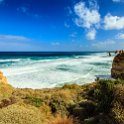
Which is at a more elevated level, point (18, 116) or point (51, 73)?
point (18, 116)

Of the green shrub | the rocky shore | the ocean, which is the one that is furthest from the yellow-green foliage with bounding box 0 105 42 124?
the ocean

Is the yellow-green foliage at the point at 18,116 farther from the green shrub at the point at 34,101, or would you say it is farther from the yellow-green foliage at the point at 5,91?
the yellow-green foliage at the point at 5,91

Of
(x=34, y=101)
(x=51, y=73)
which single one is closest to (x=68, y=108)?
(x=34, y=101)

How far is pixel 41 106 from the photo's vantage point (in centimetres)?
860

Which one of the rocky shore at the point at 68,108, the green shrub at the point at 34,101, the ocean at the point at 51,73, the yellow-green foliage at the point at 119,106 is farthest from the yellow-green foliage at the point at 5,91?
the ocean at the point at 51,73

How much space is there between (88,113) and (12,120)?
103 inches

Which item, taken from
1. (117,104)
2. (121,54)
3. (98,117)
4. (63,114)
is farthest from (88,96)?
(121,54)

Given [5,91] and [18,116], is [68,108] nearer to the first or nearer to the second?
[18,116]

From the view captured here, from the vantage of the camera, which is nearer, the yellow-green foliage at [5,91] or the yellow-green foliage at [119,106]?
the yellow-green foliage at [119,106]

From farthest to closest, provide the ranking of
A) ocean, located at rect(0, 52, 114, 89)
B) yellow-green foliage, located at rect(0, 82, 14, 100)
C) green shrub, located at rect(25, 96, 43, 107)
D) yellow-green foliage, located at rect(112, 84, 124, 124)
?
1. ocean, located at rect(0, 52, 114, 89)
2. yellow-green foliage, located at rect(0, 82, 14, 100)
3. green shrub, located at rect(25, 96, 43, 107)
4. yellow-green foliage, located at rect(112, 84, 124, 124)

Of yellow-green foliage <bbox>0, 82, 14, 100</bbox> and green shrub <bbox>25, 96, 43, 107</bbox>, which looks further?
yellow-green foliage <bbox>0, 82, 14, 100</bbox>

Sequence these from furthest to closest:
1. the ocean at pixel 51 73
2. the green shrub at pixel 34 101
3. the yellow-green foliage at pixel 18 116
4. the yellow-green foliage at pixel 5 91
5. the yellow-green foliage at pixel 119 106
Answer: the ocean at pixel 51 73
the yellow-green foliage at pixel 5 91
the green shrub at pixel 34 101
the yellow-green foliage at pixel 18 116
the yellow-green foliage at pixel 119 106

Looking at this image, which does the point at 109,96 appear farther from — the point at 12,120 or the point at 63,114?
the point at 12,120

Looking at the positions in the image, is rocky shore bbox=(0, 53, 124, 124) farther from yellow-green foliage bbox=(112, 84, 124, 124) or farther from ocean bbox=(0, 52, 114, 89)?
ocean bbox=(0, 52, 114, 89)
